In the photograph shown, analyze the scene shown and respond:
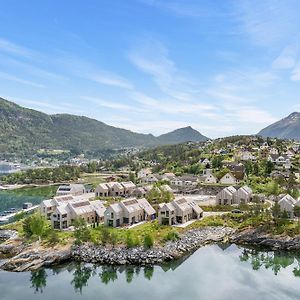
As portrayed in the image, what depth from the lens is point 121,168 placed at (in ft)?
396

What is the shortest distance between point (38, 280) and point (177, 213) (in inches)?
668

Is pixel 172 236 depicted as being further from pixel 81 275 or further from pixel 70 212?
pixel 70 212

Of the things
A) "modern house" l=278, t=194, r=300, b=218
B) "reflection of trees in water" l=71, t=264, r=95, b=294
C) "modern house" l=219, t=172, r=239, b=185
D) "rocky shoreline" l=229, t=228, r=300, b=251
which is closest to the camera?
"reflection of trees in water" l=71, t=264, r=95, b=294

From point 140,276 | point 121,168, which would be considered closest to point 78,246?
point 140,276

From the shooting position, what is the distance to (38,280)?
2922 centimetres

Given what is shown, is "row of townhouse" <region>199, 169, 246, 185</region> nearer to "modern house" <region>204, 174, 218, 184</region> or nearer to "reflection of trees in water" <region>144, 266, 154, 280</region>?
"modern house" <region>204, 174, 218, 184</region>

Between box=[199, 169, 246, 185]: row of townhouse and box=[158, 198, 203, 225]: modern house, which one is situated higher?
box=[199, 169, 246, 185]: row of townhouse

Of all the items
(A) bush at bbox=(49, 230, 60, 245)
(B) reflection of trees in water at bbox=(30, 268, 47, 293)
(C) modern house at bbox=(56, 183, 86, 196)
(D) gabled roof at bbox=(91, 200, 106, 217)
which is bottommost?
(B) reflection of trees in water at bbox=(30, 268, 47, 293)

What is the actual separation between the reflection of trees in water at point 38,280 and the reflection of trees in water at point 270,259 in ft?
51.9

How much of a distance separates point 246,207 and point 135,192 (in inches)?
739

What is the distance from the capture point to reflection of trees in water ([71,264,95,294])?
2889 centimetres

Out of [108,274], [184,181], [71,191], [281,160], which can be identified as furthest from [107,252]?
[281,160]

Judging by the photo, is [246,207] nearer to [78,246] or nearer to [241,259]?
[241,259]

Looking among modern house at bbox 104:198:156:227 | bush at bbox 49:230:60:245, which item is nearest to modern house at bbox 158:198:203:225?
modern house at bbox 104:198:156:227
